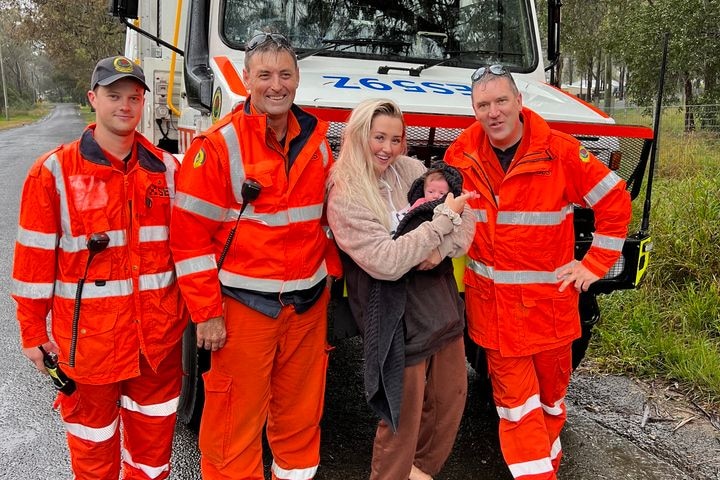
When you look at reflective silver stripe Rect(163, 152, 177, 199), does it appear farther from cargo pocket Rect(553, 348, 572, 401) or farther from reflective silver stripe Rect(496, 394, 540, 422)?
cargo pocket Rect(553, 348, 572, 401)

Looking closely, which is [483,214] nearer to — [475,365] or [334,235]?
[334,235]

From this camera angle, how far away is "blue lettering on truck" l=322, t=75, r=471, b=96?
3.20 metres

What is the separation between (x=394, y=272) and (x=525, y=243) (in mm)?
620

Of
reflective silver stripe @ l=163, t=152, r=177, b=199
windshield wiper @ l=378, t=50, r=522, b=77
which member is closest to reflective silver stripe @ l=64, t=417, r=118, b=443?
reflective silver stripe @ l=163, t=152, r=177, b=199

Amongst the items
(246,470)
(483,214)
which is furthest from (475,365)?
(246,470)

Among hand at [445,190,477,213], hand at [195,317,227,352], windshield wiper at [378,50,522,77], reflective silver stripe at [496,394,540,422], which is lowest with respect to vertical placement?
reflective silver stripe at [496,394,540,422]

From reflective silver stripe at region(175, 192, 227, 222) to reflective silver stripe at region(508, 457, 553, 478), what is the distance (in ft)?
5.09

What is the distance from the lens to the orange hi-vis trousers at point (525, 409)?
2.65m

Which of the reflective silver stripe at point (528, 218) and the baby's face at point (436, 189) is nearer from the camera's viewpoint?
the baby's face at point (436, 189)

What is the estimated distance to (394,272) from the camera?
2254 millimetres

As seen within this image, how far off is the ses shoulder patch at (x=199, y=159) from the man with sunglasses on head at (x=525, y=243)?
3.29 ft

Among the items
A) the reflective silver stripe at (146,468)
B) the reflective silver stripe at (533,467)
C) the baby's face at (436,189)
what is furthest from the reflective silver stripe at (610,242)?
the reflective silver stripe at (146,468)

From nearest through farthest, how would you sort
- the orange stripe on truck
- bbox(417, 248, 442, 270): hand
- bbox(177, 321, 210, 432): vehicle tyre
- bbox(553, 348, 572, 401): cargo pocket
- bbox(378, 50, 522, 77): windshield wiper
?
bbox(417, 248, 442, 270): hand
bbox(553, 348, 572, 401): cargo pocket
the orange stripe on truck
bbox(177, 321, 210, 432): vehicle tyre
bbox(378, 50, 522, 77): windshield wiper

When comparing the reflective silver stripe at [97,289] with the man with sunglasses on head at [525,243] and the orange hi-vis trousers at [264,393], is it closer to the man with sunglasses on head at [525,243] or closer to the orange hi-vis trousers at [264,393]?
the orange hi-vis trousers at [264,393]
